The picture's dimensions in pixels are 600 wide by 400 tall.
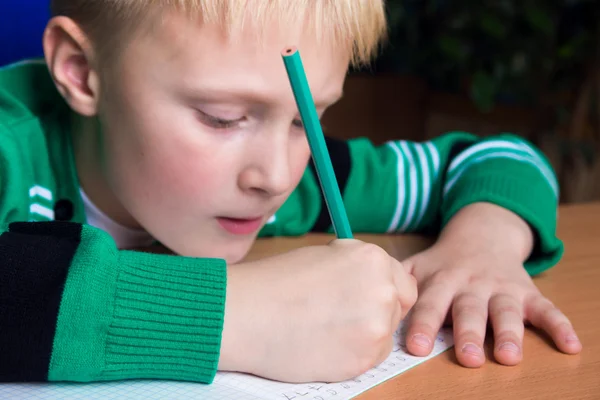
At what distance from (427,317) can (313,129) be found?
0.61 ft

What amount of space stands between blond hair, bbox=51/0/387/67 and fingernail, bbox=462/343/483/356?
0.29 meters

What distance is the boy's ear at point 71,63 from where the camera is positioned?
0.72 metres

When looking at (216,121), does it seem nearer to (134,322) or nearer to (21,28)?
(134,322)

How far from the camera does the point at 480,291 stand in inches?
24.7

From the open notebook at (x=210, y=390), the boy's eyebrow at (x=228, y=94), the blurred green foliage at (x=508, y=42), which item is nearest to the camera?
the open notebook at (x=210, y=390)

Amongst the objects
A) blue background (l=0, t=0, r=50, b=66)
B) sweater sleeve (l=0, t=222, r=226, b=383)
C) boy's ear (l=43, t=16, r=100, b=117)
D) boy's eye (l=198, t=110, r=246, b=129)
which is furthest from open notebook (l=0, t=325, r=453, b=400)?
blue background (l=0, t=0, r=50, b=66)

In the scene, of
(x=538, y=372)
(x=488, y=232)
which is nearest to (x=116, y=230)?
(x=488, y=232)

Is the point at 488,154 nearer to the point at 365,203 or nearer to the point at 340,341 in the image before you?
the point at 365,203

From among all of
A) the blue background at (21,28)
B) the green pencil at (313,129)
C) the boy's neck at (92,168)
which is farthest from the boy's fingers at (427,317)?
the blue background at (21,28)

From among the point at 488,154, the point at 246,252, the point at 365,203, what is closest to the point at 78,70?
the point at 246,252

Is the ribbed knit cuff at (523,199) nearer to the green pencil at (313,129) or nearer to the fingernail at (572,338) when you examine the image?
the fingernail at (572,338)

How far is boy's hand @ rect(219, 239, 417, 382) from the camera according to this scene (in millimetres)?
480

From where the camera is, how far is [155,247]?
82 cm

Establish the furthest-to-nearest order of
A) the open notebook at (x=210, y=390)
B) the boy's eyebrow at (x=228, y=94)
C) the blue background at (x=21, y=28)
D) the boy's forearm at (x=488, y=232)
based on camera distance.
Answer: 1. the blue background at (x=21, y=28)
2. the boy's forearm at (x=488, y=232)
3. the boy's eyebrow at (x=228, y=94)
4. the open notebook at (x=210, y=390)
